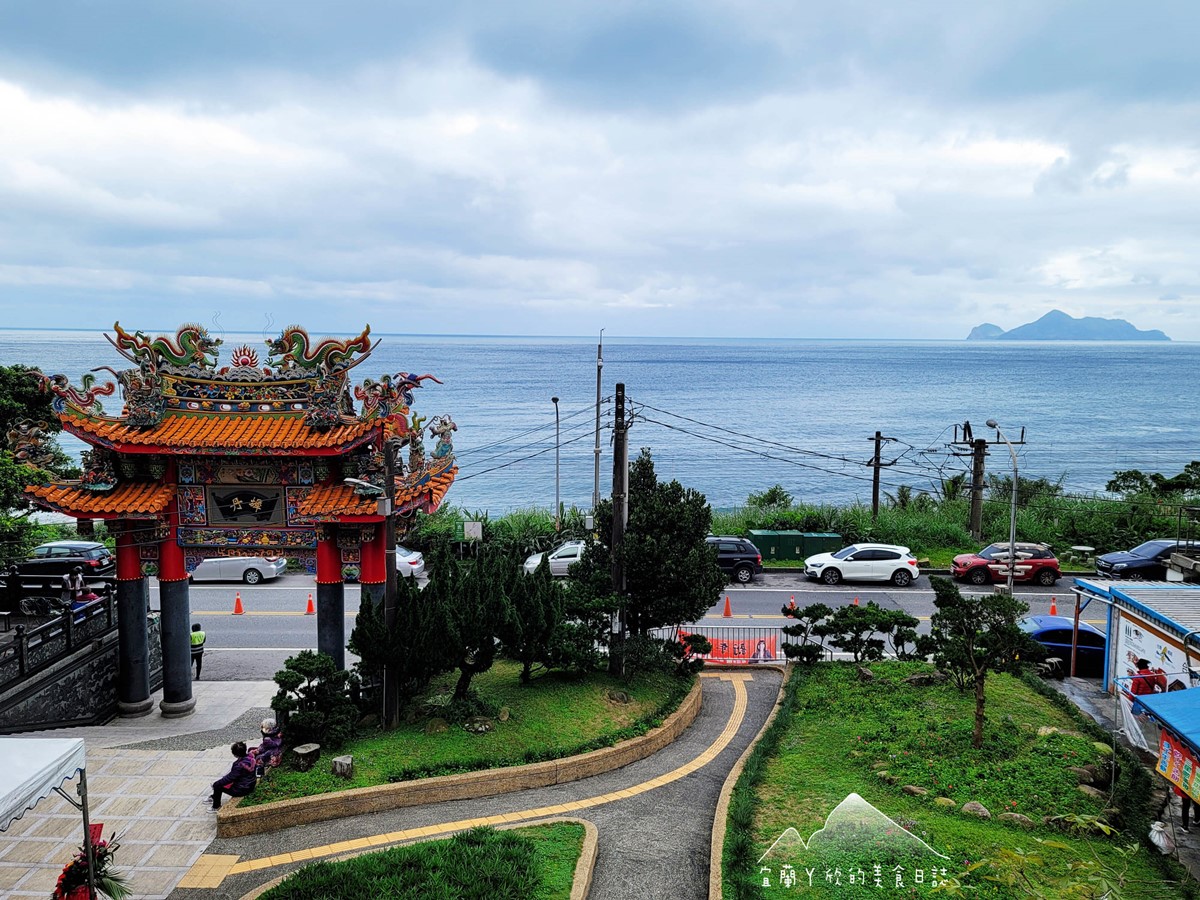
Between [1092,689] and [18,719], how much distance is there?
20.2m

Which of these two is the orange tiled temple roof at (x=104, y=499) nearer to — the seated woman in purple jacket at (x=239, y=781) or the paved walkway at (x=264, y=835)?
the paved walkway at (x=264, y=835)

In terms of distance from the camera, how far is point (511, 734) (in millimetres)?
14203

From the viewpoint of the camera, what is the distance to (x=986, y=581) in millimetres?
30234

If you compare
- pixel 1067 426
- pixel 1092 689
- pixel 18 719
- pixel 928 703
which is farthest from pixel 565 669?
pixel 1067 426

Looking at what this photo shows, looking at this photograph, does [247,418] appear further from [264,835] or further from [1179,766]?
[1179,766]

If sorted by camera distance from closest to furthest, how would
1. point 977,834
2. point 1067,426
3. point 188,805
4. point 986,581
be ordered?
point 977,834, point 188,805, point 986,581, point 1067,426

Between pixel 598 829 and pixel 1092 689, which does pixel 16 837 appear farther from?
pixel 1092 689

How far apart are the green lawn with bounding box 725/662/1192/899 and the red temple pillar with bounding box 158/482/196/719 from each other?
10.4 metres

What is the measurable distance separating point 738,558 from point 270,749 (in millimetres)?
19490

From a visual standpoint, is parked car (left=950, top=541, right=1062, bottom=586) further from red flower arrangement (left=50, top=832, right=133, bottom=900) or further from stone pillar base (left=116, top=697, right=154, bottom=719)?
red flower arrangement (left=50, top=832, right=133, bottom=900)

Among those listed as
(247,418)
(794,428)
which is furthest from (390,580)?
(794,428)

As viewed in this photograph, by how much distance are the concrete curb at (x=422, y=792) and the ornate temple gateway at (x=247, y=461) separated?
11.8 ft

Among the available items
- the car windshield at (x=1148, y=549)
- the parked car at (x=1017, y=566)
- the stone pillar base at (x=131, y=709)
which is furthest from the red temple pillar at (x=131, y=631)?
the car windshield at (x=1148, y=549)

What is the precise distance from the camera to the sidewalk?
36.3 ft
